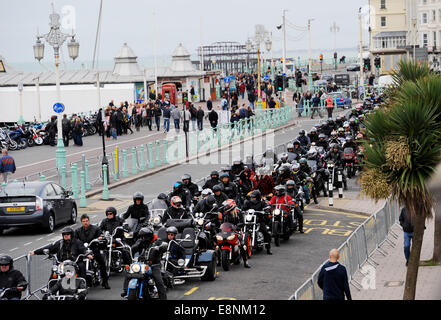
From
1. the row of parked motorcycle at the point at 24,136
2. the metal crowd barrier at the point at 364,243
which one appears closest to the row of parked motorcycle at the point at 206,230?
the metal crowd barrier at the point at 364,243

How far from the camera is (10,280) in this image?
45.0 ft

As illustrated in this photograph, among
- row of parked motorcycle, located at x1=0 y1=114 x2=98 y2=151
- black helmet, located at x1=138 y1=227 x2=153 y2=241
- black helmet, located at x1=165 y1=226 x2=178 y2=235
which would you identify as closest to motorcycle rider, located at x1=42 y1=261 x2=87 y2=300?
black helmet, located at x1=138 y1=227 x2=153 y2=241

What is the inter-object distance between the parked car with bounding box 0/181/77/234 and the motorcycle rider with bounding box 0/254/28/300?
920 cm

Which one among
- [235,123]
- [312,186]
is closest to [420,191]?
[312,186]

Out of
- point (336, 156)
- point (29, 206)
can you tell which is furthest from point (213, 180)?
point (336, 156)

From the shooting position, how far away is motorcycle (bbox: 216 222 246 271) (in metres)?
17.9

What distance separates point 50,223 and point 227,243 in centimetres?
706

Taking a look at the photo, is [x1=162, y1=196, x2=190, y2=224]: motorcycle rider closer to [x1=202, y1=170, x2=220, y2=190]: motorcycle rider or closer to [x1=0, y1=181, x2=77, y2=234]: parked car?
[x1=202, y1=170, x2=220, y2=190]: motorcycle rider

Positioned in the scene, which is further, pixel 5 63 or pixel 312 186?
pixel 5 63

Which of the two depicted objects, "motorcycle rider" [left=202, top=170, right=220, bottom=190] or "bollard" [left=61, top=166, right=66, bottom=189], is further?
"bollard" [left=61, top=166, right=66, bottom=189]

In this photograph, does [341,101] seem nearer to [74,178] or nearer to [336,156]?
[336,156]

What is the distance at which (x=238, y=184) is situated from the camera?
25.0 meters
